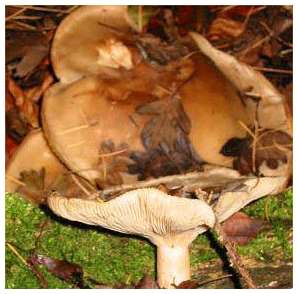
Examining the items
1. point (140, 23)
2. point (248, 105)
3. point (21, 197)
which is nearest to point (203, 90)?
point (248, 105)

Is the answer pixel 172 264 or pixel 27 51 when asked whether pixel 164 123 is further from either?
pixel 27 51

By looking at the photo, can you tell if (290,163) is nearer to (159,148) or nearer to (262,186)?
(159,148)

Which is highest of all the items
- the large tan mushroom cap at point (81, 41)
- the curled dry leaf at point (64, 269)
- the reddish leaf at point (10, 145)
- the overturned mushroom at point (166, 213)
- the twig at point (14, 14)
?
the twig at point (14, 14)

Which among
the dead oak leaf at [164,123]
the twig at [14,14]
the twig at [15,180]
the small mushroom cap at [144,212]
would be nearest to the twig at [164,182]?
the small mushroom cap at [144,212]

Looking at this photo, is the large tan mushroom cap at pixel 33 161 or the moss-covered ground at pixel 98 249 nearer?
the moss-covered ground at pixel 98 249

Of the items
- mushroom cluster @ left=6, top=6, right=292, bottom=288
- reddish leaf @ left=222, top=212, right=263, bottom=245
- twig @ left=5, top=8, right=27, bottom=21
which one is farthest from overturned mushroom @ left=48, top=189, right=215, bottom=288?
twig @ left=5, top=8, right=27, bottom=21

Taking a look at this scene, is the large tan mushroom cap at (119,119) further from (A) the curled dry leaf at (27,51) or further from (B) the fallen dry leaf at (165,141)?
(A) the curled dry leaf at (27,51)
